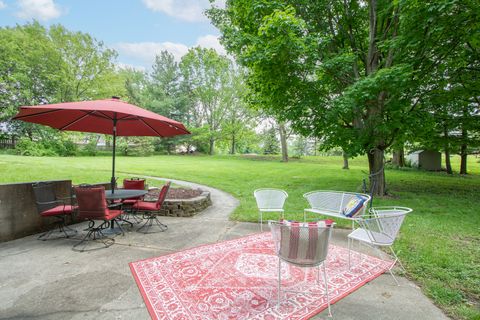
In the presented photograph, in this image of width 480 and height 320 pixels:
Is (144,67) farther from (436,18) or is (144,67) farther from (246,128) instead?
(436,18)

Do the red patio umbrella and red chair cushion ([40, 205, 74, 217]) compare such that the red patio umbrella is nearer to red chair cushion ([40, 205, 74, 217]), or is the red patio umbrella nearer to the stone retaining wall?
red chair cushion ([40, 205, 74, 217])

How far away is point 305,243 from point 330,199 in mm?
2986

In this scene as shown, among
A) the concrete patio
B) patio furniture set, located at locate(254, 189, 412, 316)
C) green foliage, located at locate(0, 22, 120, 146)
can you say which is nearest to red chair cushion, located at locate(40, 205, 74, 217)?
the concrete patio

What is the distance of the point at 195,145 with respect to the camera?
1448 inches

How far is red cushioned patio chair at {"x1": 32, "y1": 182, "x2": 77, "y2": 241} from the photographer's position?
168 inches

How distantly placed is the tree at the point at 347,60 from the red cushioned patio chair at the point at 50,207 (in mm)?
5967

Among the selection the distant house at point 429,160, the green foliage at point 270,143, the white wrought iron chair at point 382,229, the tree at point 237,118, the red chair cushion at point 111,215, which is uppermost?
the tree at point 237,118

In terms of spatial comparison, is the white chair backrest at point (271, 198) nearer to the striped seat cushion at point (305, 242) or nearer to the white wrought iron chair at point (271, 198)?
the white wrought iron chair at point (271, 198)

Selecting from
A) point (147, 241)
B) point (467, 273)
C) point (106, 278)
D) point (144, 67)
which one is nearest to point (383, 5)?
point (467, 273)

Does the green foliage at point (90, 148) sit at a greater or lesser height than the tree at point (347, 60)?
lesser

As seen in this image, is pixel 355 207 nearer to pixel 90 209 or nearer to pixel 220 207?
pixel 220 207

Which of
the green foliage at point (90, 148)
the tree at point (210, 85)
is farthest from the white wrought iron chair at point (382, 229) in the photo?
the green foliage at point (90, 148)

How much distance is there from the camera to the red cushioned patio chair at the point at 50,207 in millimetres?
4266

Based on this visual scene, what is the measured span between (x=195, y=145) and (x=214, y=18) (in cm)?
2646
